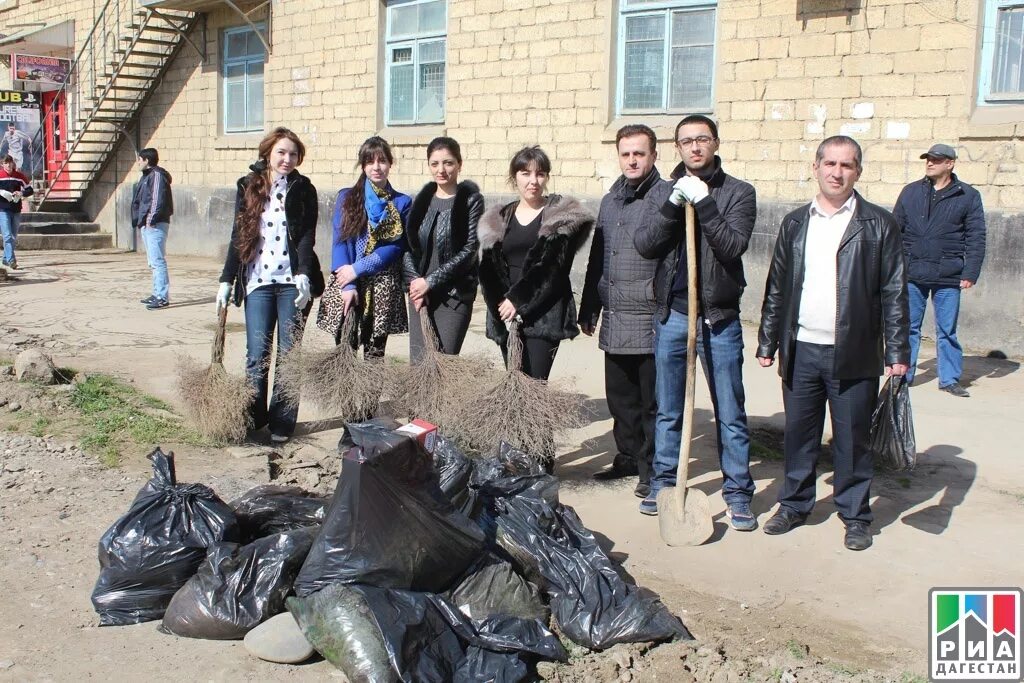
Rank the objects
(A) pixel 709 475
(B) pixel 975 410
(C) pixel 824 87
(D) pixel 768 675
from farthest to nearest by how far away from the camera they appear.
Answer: (C) pixel 824 87 → (B) pixel 975 410 → (A) pixel 709 475 → (D) pixel 768 675

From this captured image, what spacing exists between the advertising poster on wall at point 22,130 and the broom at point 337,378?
58.0 feet

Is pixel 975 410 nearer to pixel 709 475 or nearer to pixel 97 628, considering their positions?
pixel 709 475

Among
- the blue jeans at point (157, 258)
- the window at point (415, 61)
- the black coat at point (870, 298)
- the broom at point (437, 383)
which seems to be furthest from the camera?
the window at point (415, 61)

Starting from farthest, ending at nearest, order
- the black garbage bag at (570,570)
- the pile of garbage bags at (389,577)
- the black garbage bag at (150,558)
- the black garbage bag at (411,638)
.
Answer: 1. the black garbage bag at (150,558)
2. the black garbage bag at (570,570)
3. the pile of garbage bags at (389,577)
4. the black garbage bag at (411,638)

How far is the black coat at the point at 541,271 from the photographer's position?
481 centimetres

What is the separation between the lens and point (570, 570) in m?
3.61

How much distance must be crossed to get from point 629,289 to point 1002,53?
20.1ft

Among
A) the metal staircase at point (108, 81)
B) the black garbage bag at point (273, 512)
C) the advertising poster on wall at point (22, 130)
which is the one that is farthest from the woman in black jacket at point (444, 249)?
the advertising poster on wall at point (22, 130)

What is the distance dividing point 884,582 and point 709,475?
1.47 m

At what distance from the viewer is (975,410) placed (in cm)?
696

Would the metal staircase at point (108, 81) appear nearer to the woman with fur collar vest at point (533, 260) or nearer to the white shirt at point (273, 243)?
the white shirt at point (273, 243)

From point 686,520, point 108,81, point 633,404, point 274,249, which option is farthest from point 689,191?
point 108,81

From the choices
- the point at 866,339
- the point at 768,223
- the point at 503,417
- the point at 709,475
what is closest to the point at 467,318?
the point at 503,417

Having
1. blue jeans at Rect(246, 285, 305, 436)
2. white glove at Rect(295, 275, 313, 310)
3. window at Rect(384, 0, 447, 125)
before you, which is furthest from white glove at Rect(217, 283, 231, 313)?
window at Rect(384, 0, 447, 125)
